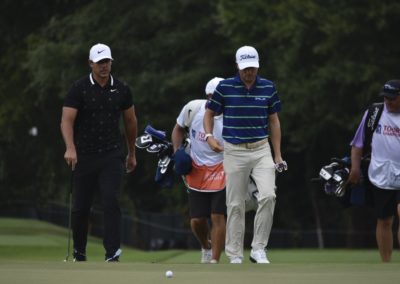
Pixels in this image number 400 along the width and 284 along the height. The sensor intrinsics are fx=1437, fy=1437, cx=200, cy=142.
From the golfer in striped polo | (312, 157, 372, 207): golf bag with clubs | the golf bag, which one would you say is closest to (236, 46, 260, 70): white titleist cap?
the golfer in striped polo

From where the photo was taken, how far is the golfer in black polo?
13992 millimetres

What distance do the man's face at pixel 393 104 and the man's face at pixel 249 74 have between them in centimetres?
157

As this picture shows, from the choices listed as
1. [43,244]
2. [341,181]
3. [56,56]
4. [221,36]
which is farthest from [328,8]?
[341,181]

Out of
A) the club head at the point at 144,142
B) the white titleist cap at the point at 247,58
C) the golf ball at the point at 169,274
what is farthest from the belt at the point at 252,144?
the golf ball at the point at 169,274

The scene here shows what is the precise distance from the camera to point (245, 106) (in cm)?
1358

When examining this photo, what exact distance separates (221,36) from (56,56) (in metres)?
4.28

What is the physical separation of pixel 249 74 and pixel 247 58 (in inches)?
6.9

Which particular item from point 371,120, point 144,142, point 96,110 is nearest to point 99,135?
point 96,110

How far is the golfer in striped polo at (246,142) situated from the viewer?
44.2 ft

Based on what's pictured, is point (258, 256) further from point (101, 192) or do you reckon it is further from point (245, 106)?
point (101, 192)

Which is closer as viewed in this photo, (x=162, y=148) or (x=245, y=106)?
(x=245, y=106)

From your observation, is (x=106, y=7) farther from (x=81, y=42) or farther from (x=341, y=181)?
(x=341, y=181)

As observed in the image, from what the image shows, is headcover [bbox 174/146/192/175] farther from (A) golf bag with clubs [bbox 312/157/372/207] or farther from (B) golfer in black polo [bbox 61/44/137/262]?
(A) golf bag with clubs [bbox 312/157/372/207]

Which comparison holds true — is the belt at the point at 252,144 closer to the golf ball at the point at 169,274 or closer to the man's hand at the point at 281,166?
the man's hand at the point at 281,166
